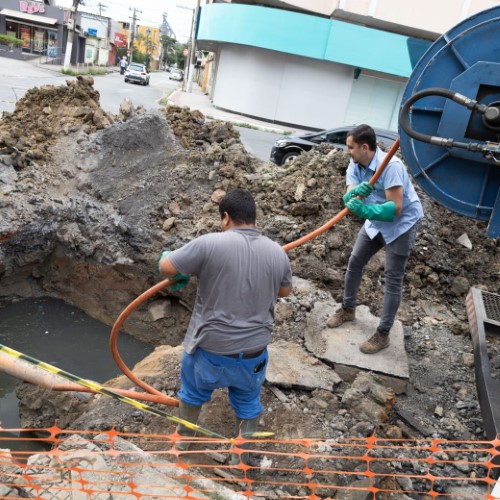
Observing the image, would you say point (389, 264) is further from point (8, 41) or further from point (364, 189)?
point (8, 41)

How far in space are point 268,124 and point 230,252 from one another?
1960 centimetres

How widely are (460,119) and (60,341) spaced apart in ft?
16.0

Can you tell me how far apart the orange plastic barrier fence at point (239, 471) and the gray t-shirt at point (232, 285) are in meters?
0.53

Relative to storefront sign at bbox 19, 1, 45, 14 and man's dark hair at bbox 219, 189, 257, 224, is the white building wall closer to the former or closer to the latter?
man's dark hair at bbox 219, 189, 257, 224

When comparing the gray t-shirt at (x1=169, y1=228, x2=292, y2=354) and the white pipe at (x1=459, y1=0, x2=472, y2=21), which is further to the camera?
the white pipe at (x1=459, y1=0, x2=472, y2=21)

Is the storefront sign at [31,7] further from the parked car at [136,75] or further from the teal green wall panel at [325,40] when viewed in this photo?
the teal green wall panel at [325,40]

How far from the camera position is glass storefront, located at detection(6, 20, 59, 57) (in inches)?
1534

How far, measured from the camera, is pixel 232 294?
2.44 m

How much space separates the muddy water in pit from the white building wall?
57.4 feet

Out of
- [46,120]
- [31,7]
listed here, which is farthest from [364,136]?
A: [31,7]

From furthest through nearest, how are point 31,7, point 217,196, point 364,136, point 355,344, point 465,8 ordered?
point 31,7
point 465,8
point 217,196
point 355,344
point 364,136

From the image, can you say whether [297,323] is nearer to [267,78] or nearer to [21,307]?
[21,307]

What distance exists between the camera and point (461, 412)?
340 cm

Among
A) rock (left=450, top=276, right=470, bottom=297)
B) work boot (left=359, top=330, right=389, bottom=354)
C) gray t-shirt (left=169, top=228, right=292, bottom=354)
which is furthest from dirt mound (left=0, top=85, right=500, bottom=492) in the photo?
gray t-shirt (left=169, top=228, right=292, bottom=354)
